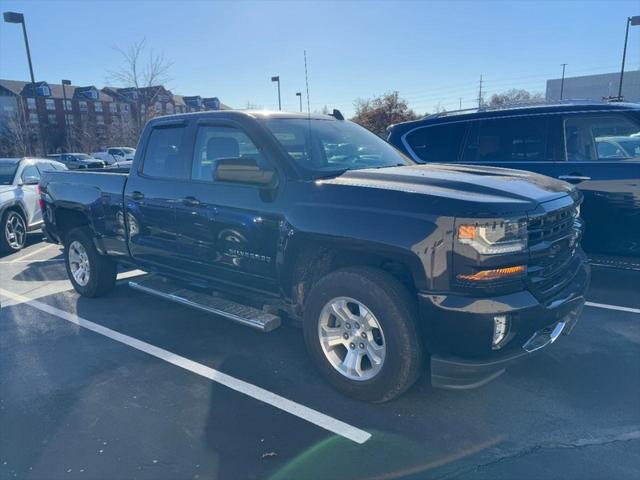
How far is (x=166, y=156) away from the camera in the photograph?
460 cm

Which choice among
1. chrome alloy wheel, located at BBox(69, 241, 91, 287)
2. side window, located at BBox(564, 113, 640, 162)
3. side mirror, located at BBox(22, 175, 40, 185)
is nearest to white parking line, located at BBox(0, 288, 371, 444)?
chrome alloy wheel, located at BBox(69, 241, 91, 287)

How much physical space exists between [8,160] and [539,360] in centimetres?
972

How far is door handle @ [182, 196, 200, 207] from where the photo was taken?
162 inches

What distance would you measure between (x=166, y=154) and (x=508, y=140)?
13.4 ft

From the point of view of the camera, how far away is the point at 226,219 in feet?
12.7

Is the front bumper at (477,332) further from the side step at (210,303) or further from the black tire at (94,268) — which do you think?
the black tire at (94,268)

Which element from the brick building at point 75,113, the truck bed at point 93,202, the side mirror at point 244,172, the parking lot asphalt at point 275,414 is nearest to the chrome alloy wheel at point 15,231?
the truck bed at point 93,202

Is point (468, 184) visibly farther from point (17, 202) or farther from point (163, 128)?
point (17, 202)

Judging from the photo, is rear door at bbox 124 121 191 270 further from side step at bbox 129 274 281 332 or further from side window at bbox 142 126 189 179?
side step at bbox 129 274 281 332

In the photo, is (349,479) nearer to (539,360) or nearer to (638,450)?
(638,450)

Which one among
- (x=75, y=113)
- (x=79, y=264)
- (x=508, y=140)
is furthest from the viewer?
(x=75, y=113)

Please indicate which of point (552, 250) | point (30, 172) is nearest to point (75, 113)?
point (30, 172)

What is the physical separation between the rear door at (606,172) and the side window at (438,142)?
4.04ft

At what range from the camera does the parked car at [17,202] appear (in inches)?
338
